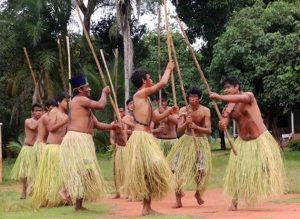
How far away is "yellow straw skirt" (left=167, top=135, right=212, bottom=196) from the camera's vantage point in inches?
302

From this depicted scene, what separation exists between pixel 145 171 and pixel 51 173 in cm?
190

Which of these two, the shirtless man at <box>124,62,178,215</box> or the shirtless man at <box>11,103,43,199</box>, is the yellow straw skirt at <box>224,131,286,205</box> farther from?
the shirtless man at <box>11,103,43,199</box>

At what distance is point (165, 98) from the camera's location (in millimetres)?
9234

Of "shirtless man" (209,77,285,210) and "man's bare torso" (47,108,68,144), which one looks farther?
"man's bare torso" (47,108,68,144)

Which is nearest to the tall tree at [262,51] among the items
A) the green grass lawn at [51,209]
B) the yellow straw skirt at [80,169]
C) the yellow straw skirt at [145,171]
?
the green grass lawn at [51,209]

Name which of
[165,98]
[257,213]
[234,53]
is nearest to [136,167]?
[257,213]

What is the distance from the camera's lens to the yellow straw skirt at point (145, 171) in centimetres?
638

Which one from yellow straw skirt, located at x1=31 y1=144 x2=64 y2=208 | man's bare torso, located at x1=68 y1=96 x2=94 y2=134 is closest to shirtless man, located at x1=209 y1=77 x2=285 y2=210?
man's bare torso, located at x1=68 y1=96 x2=94 y2=134

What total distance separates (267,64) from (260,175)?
12139 millimetres

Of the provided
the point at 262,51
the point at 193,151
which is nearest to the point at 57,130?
the point at 193,151

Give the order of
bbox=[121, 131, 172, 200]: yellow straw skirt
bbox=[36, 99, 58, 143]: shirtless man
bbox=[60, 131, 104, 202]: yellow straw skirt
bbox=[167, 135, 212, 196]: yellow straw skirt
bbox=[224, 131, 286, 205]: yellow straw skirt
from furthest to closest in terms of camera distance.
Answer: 1. bbox=[36, 99, 58, 143]: shirtless man
2. bbox=[167, 135, 212, 196]: yellow straw skirt
3. bbox=[60, 131, 104, 202]: yellow straw skirt
4. bbox=[224, 131, 286, 205]: yellow straw skirt
5. bbox=[121, 131, 172, 200]: yellow straw skirt

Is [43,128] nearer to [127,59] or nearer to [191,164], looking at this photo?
[191,164]

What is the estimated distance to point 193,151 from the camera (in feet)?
25.3

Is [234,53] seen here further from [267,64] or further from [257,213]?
[257,213]
